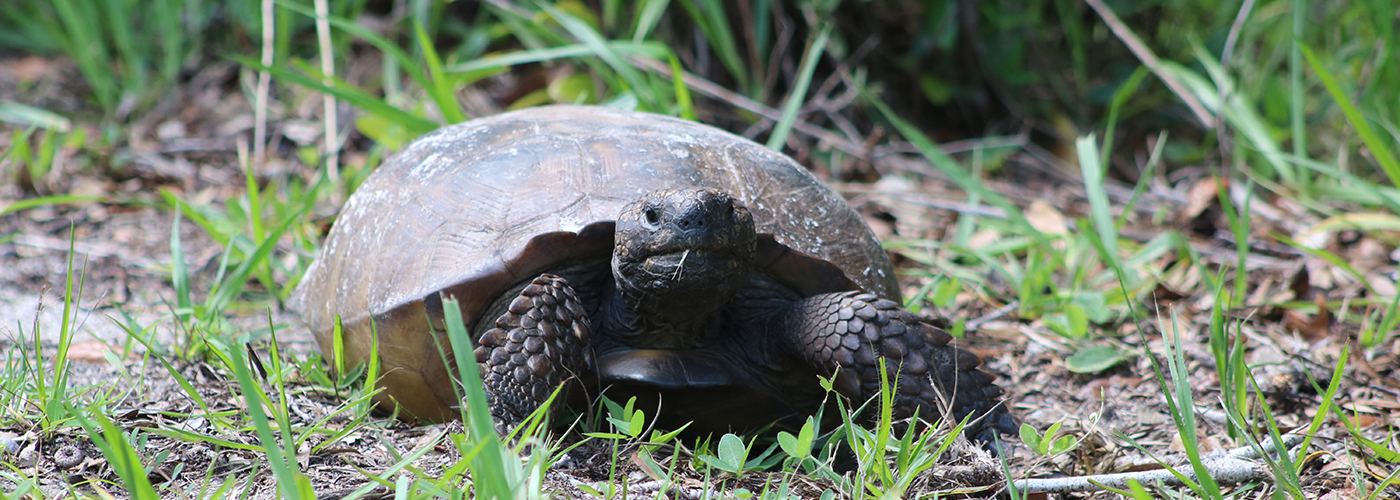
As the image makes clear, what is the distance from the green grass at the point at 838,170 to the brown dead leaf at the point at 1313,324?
0.03 meters

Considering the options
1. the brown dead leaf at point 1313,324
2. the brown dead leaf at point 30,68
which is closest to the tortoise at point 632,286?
the brown dead leaf at point 1313,324

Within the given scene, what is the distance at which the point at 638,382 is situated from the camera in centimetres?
193

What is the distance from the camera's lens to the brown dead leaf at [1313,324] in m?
2.71

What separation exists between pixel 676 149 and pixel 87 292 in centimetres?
212

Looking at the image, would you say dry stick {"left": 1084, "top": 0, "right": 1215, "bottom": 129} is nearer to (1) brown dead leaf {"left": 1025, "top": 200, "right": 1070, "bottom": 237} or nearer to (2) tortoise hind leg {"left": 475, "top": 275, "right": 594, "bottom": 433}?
(1) brown dead leaf {"left": 1025, "top": 200, "right": 1070, "bottom": 237}

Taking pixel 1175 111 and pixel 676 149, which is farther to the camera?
pixel 1175 111

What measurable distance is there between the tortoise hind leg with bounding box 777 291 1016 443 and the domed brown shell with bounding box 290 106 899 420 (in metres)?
0.18

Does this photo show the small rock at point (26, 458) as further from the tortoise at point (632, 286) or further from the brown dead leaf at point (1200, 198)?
the brown dead leaf at point (1200, 198)

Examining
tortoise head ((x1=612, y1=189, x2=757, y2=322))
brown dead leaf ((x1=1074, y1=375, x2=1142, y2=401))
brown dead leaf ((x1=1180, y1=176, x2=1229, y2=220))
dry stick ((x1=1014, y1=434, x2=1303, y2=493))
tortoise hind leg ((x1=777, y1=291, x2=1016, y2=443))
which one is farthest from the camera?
brown dead leaf ((x1=1180, y1=176, x2=1229, y2=220))

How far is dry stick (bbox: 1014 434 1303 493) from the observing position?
165 cm

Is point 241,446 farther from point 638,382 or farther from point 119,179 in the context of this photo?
point 119,179

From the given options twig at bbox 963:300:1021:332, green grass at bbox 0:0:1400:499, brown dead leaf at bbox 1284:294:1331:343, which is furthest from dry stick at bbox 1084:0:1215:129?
twig at bbox 963:300:1021:332

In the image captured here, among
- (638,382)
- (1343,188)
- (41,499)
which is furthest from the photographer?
(1343,188)

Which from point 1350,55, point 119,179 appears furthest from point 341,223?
point 1350,55
